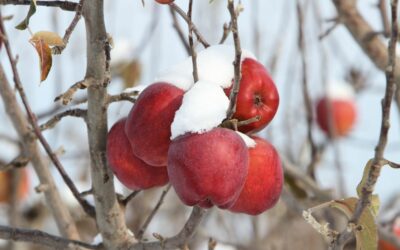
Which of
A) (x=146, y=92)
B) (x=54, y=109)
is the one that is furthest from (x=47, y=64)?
(x=54, y=109)

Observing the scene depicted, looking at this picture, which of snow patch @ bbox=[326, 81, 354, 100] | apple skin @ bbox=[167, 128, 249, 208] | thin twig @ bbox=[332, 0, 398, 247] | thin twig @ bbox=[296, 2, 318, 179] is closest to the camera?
thin twig @ bbox=[332, 0, 398, 247]

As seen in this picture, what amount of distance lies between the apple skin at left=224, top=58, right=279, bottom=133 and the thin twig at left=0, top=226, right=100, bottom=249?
31cm

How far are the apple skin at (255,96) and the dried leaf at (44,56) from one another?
212 millimetres

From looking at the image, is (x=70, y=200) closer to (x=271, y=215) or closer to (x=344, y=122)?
(x=271, y=215)

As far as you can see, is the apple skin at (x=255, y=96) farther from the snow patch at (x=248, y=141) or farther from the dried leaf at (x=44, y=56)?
the dried leaf at (x=44, y=56)

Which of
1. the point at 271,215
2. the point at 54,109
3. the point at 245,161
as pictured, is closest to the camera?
the point at 245,161

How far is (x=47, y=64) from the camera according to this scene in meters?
0.81

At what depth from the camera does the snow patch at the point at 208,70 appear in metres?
0.83

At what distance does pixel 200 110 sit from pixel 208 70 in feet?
0.30

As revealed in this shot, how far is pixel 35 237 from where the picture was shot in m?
0.94

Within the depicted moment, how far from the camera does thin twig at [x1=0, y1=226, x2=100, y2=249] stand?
927 mm

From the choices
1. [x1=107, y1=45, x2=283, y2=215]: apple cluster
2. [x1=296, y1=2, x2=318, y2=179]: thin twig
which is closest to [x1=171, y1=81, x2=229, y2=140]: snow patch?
[x1=107, y1=45, x2=283, y2=215]: apple cluster

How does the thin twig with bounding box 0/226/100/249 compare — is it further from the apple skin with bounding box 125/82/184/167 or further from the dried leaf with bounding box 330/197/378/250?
the dried leaf with bounding box 330/197/378/250

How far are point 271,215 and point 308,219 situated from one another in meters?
2.17
